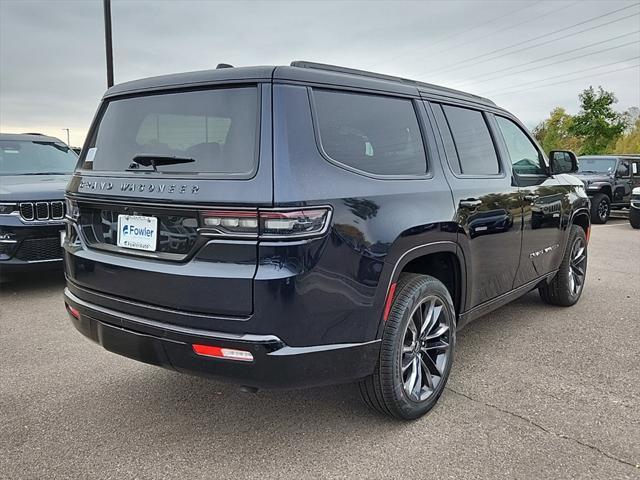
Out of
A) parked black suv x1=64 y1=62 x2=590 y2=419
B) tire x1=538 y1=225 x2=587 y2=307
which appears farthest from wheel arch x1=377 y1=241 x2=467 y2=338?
tire x1=538 y1=225 x2=587 y2=307

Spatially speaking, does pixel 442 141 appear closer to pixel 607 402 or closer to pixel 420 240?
pixel 420 240

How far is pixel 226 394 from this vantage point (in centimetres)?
344

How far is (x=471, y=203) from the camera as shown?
11.3ft

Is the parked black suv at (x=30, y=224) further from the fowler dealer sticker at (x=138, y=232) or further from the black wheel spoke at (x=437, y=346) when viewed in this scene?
the black wheel spoke at (x=437, y=346)

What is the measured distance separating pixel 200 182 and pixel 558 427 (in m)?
2.34

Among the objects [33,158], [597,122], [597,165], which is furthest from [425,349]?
[597,122]

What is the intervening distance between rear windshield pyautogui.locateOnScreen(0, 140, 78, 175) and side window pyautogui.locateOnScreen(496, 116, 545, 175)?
5483 mm

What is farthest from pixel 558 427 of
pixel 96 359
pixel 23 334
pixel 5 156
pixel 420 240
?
pixel 5 156

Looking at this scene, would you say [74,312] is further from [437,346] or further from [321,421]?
[437,346]

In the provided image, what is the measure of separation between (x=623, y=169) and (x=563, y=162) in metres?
11.9

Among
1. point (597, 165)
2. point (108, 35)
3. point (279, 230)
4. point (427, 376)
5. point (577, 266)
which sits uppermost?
point (108, 35)

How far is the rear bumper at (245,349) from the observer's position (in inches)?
93.1

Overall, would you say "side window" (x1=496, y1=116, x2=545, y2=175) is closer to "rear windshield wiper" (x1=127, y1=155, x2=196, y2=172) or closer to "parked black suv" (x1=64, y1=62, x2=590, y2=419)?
"parked black suv" (x1=64, y1=62, x2=590, y2=419)

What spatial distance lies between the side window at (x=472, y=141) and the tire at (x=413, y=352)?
3.09 feet
